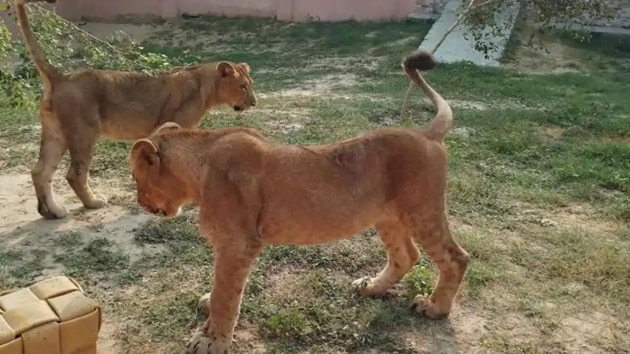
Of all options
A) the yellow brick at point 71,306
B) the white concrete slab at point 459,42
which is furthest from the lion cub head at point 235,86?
the white concrete slab at point 459,42

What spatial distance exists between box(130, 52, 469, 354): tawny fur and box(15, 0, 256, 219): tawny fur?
2.17 meters

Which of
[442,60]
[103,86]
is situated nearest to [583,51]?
[442,60]

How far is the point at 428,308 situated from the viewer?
223 inches

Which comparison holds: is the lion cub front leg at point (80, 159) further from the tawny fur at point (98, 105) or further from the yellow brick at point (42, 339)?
the yellow brick at point (42, 339)

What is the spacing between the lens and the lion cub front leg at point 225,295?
492 centimetres

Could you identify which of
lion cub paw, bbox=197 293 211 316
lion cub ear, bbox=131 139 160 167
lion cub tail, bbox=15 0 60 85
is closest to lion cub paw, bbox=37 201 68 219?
lion cub tail, bbox=15 0 60 85

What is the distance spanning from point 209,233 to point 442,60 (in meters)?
10.1

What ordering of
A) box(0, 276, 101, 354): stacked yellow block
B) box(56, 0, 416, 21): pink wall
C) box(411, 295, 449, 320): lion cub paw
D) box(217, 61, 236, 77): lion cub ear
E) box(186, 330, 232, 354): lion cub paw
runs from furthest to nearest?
box(56, 0, 416, 21): pink wall < box(217, 61, 236, 77): lion cub ear < box(411, 295, 449, 320): lion cub paw < box(186, 330, 232, 354): lion cub paw < box(0, 276, 101, 354): stacked yellow block

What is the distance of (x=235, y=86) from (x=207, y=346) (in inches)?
150

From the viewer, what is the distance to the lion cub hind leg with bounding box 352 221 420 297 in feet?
18.8

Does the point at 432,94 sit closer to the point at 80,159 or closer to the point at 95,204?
the point at 80,159

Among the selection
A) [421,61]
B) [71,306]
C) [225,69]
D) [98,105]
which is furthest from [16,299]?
[225,69]

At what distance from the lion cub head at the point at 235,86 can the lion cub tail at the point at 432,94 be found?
111 inches

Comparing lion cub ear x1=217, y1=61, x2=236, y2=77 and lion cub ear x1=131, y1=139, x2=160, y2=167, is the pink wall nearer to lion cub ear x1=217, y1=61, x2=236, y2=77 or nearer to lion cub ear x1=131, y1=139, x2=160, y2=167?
lion cub ear x1=217, y1=61, x2=236, y2=77
